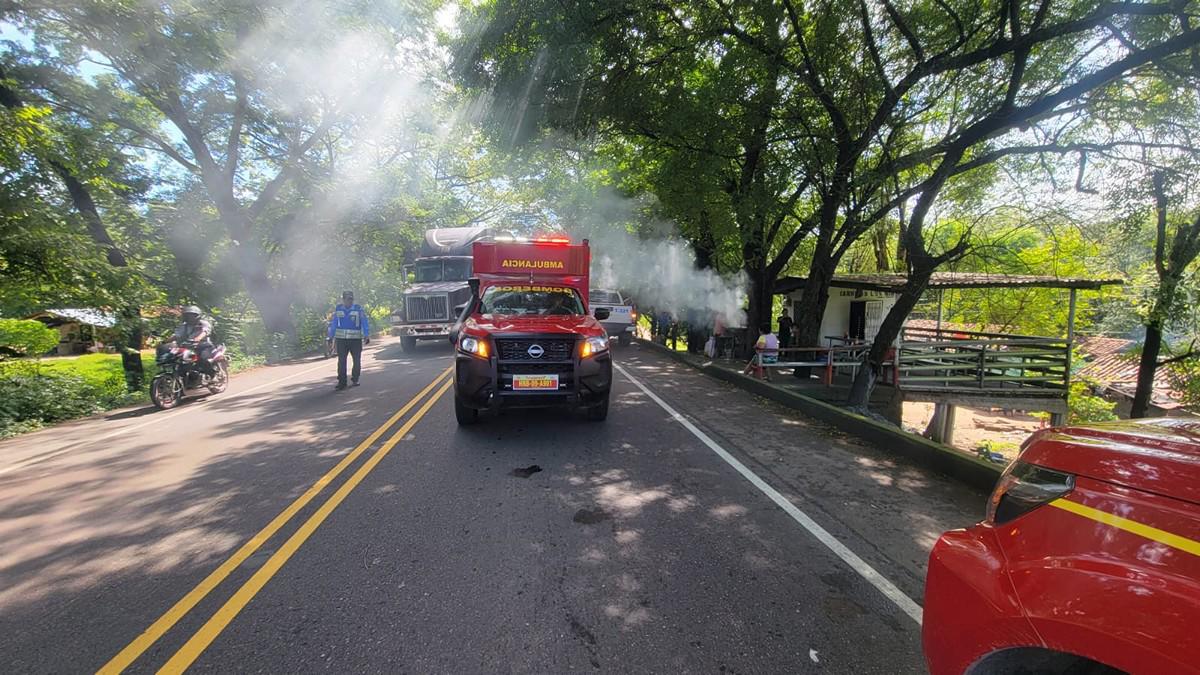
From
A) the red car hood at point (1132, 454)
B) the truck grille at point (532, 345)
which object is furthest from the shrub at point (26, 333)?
the red car hood at point (1132, 454)

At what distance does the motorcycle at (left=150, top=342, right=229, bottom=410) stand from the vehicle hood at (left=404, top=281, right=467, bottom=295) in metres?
6.61

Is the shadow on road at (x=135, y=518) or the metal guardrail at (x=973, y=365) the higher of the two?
the metal guardrail at (x=973, y=365)

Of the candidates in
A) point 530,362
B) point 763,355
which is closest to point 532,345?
point 530,362

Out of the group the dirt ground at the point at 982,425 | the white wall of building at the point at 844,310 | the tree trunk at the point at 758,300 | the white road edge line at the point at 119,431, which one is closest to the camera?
the white road edge line at the point at 119,431

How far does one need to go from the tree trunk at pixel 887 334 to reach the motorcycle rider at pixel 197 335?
481 inches

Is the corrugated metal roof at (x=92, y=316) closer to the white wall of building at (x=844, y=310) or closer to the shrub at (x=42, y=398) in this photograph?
the shrub at (x=42, y=398)

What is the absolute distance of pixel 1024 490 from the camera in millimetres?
1684

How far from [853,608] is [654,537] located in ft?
4.26

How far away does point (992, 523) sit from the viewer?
1.72 meters

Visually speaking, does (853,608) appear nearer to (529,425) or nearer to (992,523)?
(992,523)

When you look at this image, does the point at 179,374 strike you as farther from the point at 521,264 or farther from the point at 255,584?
the point at 255,584

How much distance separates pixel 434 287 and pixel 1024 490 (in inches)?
639

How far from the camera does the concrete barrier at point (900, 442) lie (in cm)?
471

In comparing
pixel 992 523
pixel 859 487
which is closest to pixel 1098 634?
pixel 992 523
